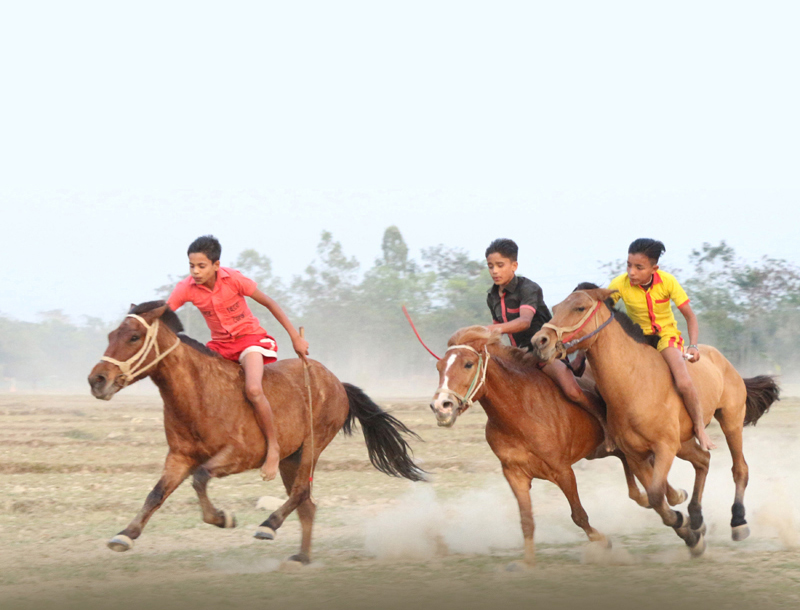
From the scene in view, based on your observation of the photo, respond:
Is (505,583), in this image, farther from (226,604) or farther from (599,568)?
(226,604)

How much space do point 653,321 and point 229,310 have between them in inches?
134

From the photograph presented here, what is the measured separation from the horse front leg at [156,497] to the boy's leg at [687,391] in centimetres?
379

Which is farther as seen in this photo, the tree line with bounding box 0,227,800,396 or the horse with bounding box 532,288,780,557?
the tree line with bounding box 0,227,800,396

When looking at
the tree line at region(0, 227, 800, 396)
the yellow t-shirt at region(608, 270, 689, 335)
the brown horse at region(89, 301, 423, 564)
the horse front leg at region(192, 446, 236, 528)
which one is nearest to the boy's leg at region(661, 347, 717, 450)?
the yellow t-shirt at region(608, 270, 689, 335)

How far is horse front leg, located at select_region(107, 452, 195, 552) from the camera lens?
20.4 ft

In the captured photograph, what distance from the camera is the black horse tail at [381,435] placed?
28.4 ft

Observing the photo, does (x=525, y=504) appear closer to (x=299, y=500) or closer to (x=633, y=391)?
(x=633, y=391)

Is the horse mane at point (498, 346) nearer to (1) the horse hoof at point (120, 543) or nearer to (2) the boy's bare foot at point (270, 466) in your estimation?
(2) the boy's bare foot at point (270, 466)

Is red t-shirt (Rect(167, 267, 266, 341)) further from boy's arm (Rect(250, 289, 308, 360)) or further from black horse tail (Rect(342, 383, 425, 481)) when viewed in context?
black horse tail (Rect(342, 383, 425, 481))

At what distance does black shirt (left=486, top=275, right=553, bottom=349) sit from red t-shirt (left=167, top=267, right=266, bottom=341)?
1.93 m

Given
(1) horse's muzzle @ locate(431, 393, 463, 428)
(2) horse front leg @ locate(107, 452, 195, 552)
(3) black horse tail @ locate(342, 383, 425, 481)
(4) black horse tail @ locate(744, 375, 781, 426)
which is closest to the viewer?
(2) horse front leg @ locate(107, 452, 195, 552)

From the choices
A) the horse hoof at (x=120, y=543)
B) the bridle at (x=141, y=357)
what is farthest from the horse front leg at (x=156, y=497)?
the bridle at (x=141, y=357)

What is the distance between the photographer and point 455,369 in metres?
6.73

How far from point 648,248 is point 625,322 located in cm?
62
